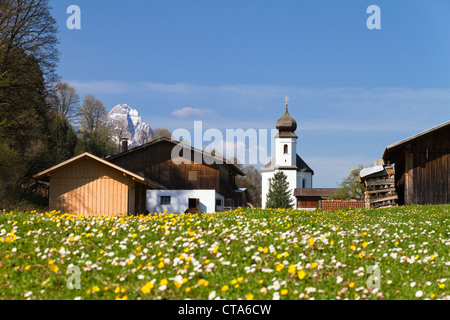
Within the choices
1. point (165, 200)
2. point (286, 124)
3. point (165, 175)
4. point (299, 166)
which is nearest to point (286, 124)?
point (286, 124)

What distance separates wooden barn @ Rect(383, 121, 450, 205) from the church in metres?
65.4

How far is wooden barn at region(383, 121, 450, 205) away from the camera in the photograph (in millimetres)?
31234

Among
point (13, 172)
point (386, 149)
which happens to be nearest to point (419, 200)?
point (386, 149)

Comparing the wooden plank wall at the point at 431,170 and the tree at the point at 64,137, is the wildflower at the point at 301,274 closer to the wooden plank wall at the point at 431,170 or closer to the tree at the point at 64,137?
the wooden plank wall at the point at 431,170

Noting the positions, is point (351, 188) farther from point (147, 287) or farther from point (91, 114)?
point (147, 287)

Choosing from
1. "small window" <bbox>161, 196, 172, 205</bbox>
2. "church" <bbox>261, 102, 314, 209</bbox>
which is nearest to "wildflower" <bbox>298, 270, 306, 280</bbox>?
"small window" <bbox>161, 196, 172, 205</bbox>

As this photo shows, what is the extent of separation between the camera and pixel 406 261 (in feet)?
32.4

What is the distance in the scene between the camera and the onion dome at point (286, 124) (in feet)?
330

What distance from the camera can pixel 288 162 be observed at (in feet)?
326

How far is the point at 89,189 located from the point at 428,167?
24.0 metres

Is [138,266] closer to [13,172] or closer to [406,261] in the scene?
[406,261]
